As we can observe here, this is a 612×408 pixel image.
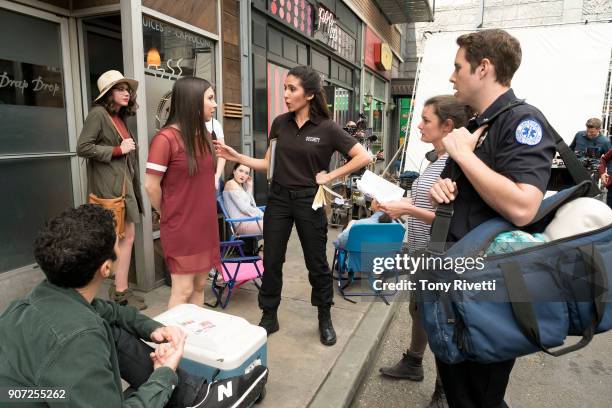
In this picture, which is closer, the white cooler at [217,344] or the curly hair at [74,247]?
the curly hair at [74,247]

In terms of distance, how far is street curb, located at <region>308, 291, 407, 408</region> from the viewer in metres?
2.54

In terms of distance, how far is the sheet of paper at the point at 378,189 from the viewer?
82.5 inches

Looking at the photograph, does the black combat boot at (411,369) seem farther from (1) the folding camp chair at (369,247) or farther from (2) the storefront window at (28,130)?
A: (2) the storefront window at (28,130)

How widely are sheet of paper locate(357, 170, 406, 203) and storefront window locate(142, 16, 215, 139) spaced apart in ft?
8.57

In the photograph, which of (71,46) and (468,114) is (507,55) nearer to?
(468,114)

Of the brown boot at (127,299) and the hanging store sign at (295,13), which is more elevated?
the hanging store sign at (295,13)

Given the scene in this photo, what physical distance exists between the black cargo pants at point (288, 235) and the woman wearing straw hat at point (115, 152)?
120 cm

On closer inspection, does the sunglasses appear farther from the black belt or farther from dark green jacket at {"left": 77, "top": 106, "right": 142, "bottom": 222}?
the black belt

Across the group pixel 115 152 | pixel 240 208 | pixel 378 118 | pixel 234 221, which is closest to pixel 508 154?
pixel 115 152

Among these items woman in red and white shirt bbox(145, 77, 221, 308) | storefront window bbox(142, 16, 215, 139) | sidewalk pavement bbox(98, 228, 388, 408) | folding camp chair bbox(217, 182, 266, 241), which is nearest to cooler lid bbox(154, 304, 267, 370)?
woman in red and white shirt bbox(145, 77, 221, 308)

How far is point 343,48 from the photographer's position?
10070 mm

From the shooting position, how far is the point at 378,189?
2143 millimetres

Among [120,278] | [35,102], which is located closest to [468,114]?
[120,278]

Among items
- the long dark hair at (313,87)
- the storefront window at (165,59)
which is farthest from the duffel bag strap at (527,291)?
the storefront window at (165,59)
